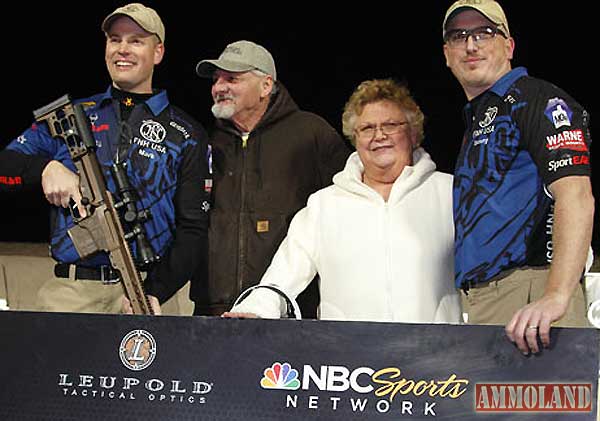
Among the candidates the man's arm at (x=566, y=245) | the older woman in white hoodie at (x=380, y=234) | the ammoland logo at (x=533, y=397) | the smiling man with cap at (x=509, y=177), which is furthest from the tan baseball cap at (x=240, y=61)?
the ammoland logo at (x=533, y=397)

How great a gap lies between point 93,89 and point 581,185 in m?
2.81

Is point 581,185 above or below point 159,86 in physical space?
below

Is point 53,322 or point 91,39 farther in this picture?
point 91,39

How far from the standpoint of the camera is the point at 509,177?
1.98 metres

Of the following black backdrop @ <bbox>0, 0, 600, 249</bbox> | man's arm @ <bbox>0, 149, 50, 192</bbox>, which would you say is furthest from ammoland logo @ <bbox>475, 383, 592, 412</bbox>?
black backdrop @ <bbox>0, 0, 600, 249</bbox>

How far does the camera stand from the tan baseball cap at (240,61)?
8.54 feet

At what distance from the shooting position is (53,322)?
5.41 feet

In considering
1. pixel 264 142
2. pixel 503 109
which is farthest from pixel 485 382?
pixel 264 142

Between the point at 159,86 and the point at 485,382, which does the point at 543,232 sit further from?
the point at 159,86

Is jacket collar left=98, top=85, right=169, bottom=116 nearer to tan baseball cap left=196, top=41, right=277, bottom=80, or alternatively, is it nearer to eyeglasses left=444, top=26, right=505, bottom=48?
tan baseball cap left=196, top=41, right=277, bottom=80

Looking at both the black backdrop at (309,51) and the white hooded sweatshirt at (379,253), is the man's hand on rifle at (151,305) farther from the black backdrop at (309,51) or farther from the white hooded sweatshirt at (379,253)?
the black backdrop at (309,51)

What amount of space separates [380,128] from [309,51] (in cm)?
177

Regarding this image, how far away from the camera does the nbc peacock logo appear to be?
5.11ft

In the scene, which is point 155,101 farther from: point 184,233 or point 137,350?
point 137,350
